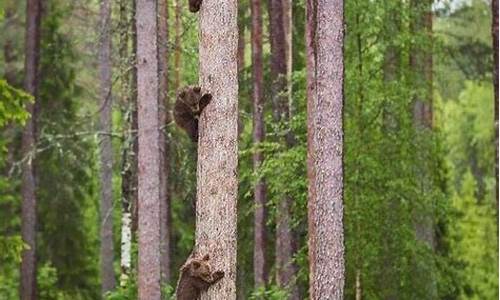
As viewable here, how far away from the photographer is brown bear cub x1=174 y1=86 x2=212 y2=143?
780 cm

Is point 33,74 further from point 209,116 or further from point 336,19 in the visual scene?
point 209,116

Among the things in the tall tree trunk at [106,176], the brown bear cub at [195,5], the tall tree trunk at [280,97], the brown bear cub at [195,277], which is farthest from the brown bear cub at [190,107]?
the tall tree trunk at [106,176]

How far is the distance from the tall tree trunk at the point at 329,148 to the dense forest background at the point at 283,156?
11.8 ft

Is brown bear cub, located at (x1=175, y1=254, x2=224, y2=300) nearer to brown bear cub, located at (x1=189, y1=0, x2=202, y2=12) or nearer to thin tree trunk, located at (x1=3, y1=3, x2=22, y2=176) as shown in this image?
brown bear cub, located at (x1=189, y1=0, x2=202, y2=12)

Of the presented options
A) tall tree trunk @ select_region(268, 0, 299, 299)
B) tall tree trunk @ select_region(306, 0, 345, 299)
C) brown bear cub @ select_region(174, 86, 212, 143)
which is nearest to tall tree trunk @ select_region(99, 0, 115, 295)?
tall tree trunk @ select_region(268, 0, 299, 299)

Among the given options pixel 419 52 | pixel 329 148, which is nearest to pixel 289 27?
pixel 419 52

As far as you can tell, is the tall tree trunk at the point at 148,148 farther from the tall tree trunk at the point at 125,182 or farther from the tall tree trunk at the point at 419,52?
the tall tree trunk at the point at 419,52

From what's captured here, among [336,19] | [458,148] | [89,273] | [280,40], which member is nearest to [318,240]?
[336,19]

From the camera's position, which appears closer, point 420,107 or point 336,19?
point 336,19

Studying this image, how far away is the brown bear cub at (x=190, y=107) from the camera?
25.6ft

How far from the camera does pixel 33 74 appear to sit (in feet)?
58.9

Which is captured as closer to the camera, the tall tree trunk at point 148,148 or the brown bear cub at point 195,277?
the brown bear cub at point 195,277

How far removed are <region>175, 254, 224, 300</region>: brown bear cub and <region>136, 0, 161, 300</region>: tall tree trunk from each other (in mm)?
5486

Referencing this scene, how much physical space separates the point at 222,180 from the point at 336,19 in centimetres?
425
